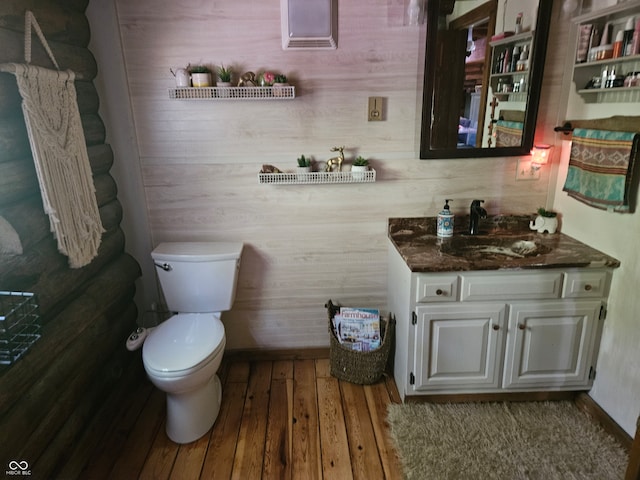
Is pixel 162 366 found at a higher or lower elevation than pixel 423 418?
higher

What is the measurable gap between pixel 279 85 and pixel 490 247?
4.51 feet

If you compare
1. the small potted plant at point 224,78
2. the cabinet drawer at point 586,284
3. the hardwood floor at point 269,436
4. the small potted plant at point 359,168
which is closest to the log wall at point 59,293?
the hardwood floor at point 269,436

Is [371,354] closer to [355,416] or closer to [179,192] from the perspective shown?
[355,416]

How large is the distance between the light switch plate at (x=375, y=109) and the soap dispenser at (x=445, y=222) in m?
0.60

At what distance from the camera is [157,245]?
2.47m

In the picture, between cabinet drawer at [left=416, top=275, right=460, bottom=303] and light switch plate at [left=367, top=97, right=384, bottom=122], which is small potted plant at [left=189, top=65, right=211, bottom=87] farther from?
cabinet drawer at [left=416, top=275, right=460, bottom=303]

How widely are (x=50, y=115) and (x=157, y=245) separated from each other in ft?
3.17

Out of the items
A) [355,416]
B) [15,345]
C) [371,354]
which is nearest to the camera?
[15,345]

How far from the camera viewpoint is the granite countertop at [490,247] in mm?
1956

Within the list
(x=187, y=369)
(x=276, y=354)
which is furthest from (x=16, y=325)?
(x=276, y=354)

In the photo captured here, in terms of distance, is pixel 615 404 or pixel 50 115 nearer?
pixel 50 115

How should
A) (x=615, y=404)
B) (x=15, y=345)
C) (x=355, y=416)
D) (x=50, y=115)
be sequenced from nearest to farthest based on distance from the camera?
1. (x=15, y=345)
2. (x=50, y=115)
3. (x=615, y=404)
4. (x=355, y=416)

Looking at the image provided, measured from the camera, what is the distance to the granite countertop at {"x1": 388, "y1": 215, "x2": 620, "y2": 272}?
1956 millimetres

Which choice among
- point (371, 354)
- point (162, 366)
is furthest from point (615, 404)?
point (162, 366)
